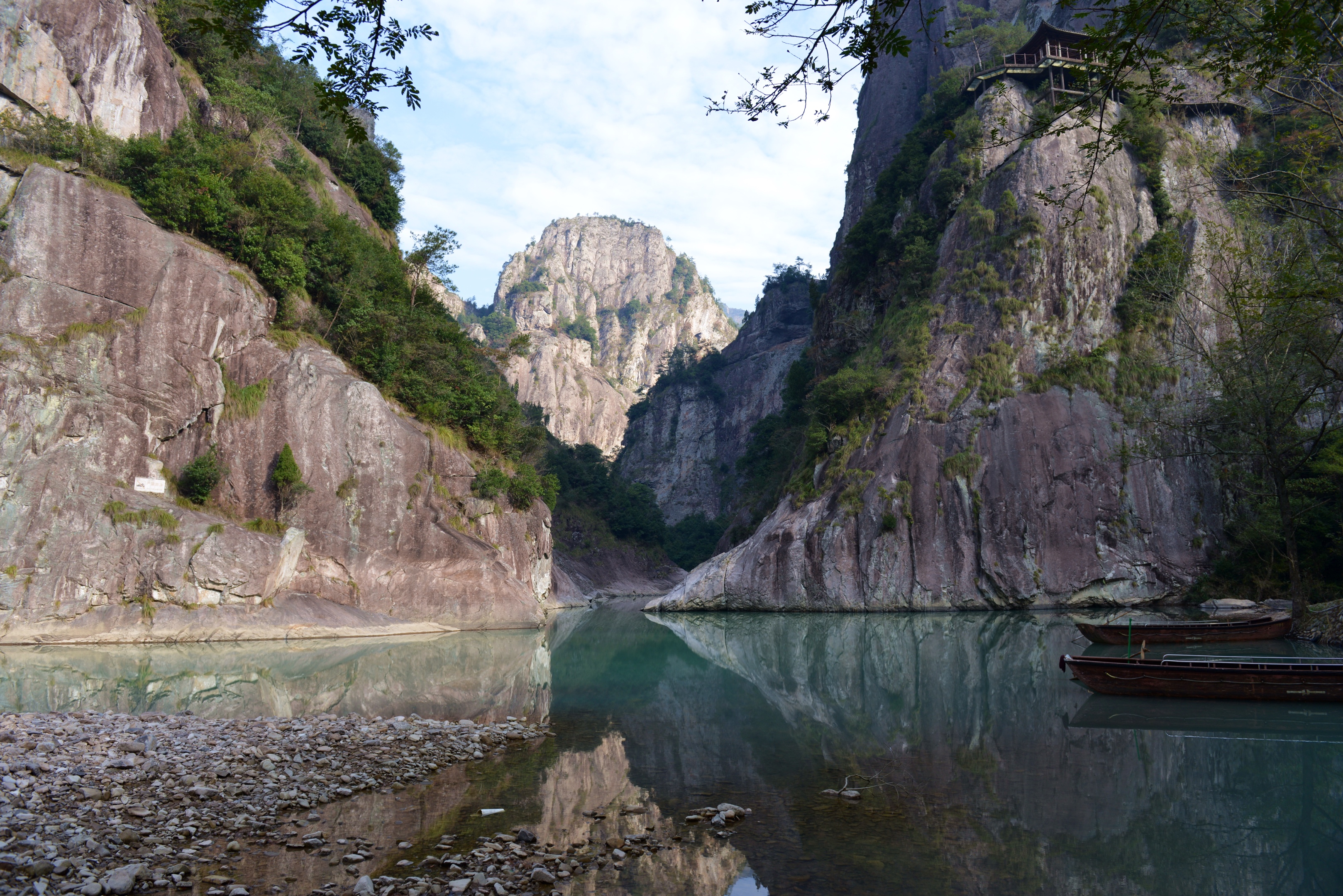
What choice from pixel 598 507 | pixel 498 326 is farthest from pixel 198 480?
pixel 498 326

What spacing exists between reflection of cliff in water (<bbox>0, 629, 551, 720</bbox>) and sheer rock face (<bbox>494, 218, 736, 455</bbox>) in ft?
299

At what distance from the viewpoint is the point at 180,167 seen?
84.3 feet

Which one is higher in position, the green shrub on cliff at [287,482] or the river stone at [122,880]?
the green shrub on cliff at [287,482]

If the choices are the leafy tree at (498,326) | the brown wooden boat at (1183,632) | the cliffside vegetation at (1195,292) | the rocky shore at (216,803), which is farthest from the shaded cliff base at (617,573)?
the leafy tree at (498,326)

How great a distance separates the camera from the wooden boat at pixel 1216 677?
12289 millimetres

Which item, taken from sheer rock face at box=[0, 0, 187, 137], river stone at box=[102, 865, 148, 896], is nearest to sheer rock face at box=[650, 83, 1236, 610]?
sheer rock face at box=[0, 0, 187, 137]

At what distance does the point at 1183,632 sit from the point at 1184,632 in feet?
0.12

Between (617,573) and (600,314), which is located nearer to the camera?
(617,573)

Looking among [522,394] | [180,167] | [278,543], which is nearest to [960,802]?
[278,543]

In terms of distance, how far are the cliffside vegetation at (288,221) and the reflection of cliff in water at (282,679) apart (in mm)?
11890

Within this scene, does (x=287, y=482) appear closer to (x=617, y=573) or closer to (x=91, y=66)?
(x=91, y=66)

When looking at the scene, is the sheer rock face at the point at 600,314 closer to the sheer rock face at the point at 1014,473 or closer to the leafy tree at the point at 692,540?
the leafy tree at the point at 692,540

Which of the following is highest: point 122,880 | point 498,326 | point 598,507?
point 498,326

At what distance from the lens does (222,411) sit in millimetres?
24562
